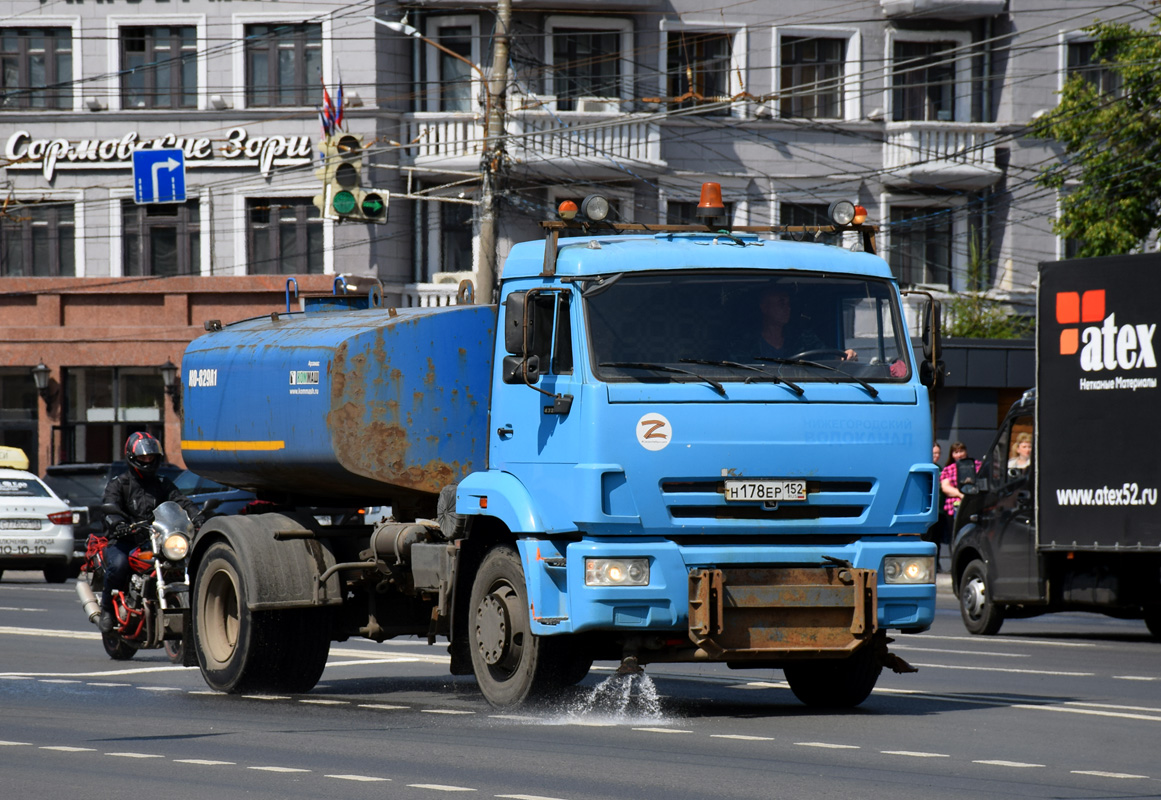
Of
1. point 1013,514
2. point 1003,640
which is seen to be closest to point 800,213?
point 1013,514

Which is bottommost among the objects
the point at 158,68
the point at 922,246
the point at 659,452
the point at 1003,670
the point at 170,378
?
the point at 1003,670

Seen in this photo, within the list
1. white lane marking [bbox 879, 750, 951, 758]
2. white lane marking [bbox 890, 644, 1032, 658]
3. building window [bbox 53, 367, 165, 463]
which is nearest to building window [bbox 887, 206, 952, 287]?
building window [bbox 53, 367, 165, 463]

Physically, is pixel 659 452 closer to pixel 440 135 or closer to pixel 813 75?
pixel 440 135

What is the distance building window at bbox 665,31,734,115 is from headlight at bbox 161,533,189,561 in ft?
80.8

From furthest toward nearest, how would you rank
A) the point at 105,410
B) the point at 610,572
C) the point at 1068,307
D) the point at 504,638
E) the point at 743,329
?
the point at 105,410
the point at 1068,307
the point at 504,638
the point at 743,329
the point at 610,572

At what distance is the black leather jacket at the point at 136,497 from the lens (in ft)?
51.7

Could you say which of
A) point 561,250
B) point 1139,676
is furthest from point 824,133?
point 561,250

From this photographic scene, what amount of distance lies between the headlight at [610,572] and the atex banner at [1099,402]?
777 cm

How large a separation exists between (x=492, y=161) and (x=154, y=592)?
1300 centimetres

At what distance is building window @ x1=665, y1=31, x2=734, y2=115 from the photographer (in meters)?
38.2

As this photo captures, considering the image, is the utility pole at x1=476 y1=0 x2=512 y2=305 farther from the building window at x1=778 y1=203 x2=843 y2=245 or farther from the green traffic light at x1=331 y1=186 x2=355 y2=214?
the building window at x1=778 y1=203 x2=843 y2=245

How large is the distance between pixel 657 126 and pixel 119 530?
23.6 metres

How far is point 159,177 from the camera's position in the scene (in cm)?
3597

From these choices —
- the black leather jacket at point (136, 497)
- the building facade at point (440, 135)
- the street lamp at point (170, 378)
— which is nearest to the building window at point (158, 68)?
the building facade at point (440, 135)
